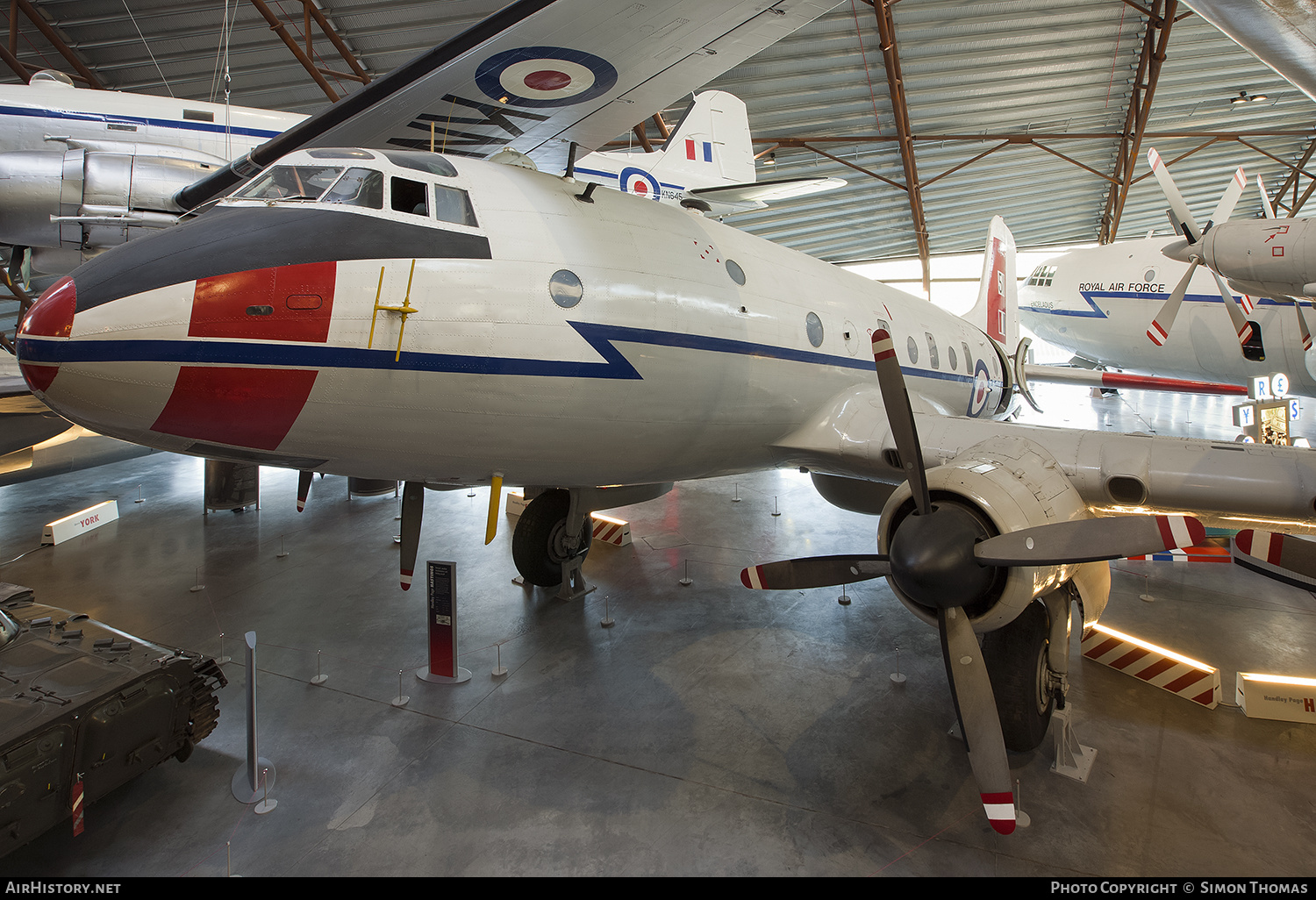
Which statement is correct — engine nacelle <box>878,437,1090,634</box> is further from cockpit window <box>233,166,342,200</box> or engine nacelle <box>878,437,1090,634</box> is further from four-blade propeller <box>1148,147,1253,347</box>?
four-blade propeller <box>1148,147,1253,347</box>

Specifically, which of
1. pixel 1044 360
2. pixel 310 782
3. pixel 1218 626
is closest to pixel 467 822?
pixel 310 782

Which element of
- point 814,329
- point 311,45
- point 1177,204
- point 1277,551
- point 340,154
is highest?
point 311,45

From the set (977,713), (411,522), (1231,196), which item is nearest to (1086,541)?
(977,713)

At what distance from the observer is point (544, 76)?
24.3 feet

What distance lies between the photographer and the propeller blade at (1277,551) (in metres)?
4.28

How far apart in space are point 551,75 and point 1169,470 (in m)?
7.18

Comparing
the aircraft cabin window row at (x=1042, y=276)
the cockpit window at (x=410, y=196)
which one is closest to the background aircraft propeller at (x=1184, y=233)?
the cockpit window at (x=410, y=196)

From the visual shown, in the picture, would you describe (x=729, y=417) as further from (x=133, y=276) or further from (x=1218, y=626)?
(x=1218, y=626)

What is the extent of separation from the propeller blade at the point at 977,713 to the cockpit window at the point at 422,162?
4.91 metres

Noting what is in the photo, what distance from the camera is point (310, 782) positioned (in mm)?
5414

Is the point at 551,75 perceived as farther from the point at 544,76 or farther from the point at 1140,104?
the point at 1140,104

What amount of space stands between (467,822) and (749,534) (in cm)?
786

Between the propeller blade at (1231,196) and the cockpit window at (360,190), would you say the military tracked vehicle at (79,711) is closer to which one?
the cockpit window at (360,190)

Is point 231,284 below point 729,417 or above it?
above
